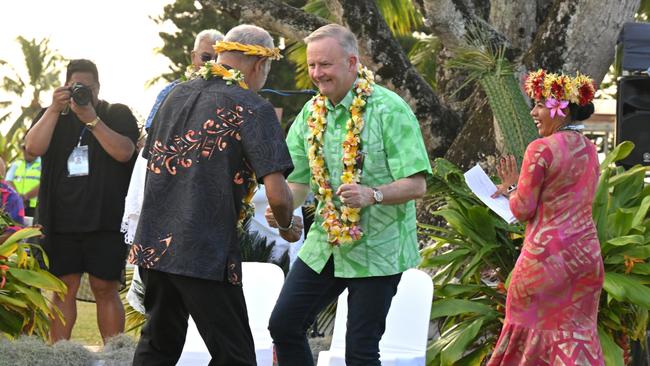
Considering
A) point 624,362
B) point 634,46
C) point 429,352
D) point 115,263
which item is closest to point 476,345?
point 429,352

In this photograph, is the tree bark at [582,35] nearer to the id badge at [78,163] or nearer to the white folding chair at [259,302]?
the white folding chair at [259,302]

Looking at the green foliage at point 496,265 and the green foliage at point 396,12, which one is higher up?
the green foliage at point 396,12

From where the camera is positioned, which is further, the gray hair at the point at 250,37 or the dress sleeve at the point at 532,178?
the dress sleeve at the point at 532,178

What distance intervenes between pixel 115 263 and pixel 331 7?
4.38m

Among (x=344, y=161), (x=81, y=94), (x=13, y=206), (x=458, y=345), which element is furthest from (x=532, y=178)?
(x=13, y=206)

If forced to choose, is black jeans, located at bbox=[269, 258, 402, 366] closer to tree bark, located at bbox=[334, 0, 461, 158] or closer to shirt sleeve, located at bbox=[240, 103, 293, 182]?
shirt sleeve, located at bbox=[240, 103, 293, 182]

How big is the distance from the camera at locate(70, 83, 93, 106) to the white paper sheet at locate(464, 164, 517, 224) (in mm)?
2790

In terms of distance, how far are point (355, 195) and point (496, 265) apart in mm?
2436

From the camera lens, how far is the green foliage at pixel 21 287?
24.2 feet

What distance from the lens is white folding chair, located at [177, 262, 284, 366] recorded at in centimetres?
715

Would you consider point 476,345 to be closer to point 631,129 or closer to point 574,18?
point 631,129

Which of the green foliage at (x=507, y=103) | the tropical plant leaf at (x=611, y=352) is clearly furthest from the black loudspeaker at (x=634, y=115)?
Answer: the tropical plant leaf at (x=611, y=352)

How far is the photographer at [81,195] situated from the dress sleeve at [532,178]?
3.17m

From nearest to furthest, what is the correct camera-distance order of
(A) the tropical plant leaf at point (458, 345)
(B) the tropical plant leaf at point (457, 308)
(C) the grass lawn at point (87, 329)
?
(A) the tropical plant leaf at point (458, 345) < (B) the tropical plant leaf at point (457, 308) < (C) the grass lawn at point (87, 329)
